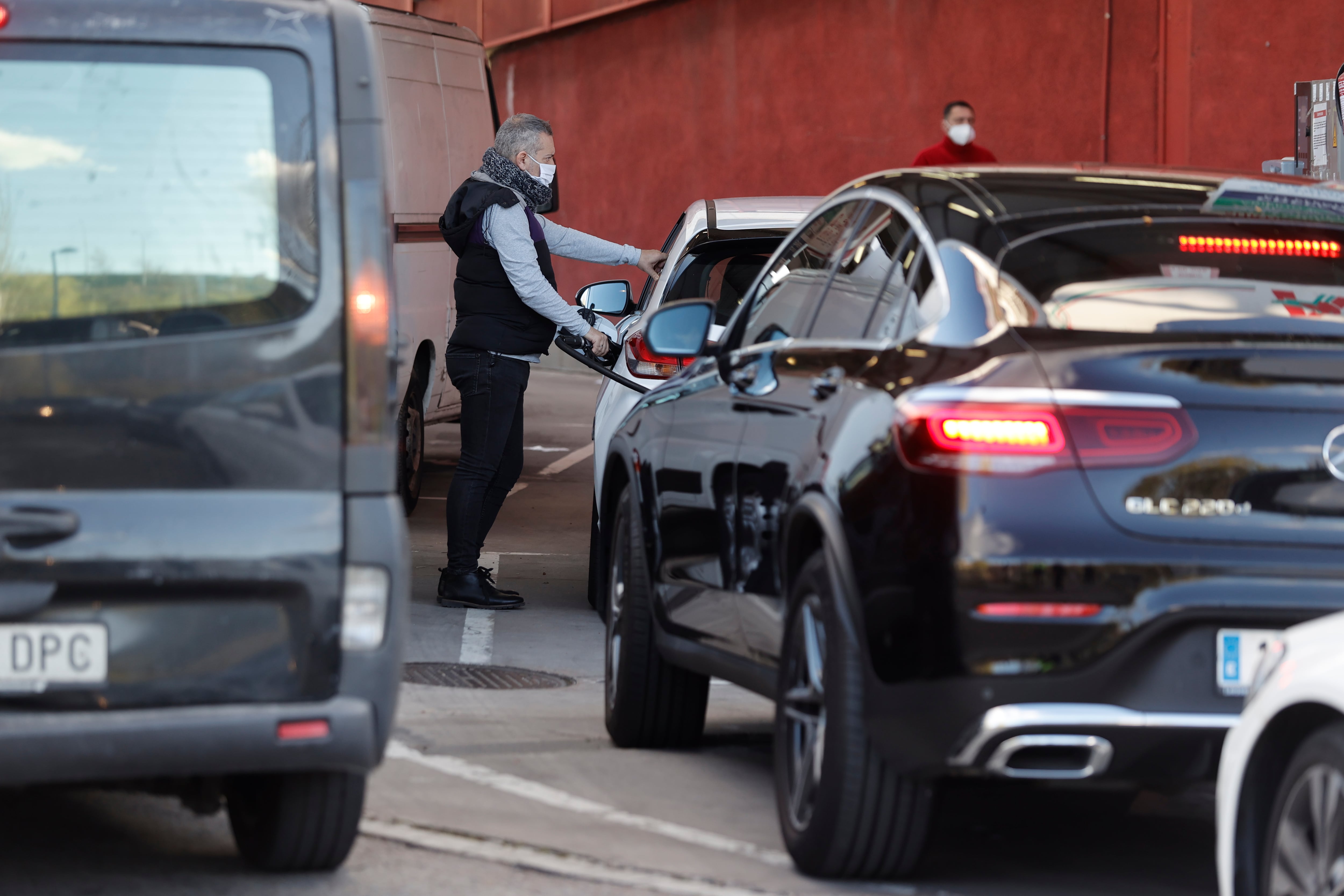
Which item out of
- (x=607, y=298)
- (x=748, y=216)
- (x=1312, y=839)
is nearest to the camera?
(x=1312, y=839)

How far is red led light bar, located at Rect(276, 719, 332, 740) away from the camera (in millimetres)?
4141

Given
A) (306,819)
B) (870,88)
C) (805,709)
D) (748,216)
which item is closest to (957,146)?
(748,216)

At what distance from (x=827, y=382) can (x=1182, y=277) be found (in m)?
0.83

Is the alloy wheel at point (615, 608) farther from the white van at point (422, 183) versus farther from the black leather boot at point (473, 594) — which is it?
the white van at point (422, 183)

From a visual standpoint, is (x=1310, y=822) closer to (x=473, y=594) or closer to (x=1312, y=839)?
(x=1312, y=839)

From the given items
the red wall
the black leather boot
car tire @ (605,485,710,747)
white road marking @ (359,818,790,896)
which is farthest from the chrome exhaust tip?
the red wall

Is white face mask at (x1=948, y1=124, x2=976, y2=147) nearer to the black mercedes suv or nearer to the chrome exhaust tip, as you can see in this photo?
the black mercedes suv

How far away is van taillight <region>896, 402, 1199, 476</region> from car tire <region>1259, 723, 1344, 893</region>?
0.69m

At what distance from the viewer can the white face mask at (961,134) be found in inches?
566

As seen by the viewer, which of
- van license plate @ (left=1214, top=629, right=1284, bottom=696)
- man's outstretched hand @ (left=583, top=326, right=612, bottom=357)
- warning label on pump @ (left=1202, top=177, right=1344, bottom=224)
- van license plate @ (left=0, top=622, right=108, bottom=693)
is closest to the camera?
van license plate @ (left=0, top=622, right=108, bottom=693)

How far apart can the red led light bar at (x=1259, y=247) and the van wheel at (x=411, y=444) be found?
7.94m

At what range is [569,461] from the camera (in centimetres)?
1605

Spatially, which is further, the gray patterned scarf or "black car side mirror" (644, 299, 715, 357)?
the gray patterned scarf

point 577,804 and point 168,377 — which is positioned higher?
point 168,377
